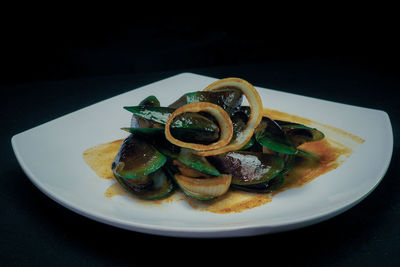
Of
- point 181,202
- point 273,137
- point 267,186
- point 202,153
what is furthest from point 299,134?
point 181,202

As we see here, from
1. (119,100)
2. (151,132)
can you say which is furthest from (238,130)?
(119,100)

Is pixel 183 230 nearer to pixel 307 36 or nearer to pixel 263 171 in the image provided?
pixel 263 171

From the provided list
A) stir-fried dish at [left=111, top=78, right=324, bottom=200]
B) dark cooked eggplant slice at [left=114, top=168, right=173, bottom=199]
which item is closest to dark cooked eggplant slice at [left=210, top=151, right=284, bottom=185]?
stir-fried dish at [left=111, top=78, right=324, bottom=200]

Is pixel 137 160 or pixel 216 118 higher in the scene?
pixel 216 118

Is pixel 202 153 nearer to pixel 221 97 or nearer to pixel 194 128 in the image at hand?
pixel 194 128

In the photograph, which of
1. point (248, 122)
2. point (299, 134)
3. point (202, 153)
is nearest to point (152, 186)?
point (202, 153)

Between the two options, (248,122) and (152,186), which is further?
(248,122)
